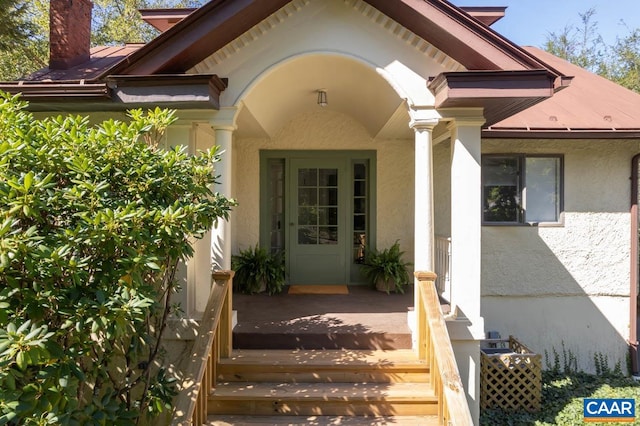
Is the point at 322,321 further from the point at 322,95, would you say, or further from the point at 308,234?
the point at 322,95

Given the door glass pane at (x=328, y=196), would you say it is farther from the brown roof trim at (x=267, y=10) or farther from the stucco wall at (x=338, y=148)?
the brown roof trim at (x=267, y=10)

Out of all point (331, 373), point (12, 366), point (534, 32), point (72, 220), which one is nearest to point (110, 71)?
point (72, 220)

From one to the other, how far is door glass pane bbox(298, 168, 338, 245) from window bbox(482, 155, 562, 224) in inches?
109

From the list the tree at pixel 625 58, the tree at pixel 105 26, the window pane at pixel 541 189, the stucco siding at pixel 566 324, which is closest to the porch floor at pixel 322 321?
the stucco siding at pixel 566 324

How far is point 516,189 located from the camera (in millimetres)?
6930

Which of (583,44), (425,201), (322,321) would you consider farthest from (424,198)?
(583,44)

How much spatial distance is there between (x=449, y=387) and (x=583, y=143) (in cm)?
557

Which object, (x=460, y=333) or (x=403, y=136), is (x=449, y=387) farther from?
(x=403, y=136)

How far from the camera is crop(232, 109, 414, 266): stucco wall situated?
25.2ft

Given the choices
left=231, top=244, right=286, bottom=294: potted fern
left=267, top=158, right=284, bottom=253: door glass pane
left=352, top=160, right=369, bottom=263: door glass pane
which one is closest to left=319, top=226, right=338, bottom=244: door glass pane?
left=352, top=160, right=369, bottom=263: door glass pane

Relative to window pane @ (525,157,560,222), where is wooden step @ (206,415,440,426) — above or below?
below

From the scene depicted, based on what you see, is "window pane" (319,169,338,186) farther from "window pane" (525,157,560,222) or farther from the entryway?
"window pane" (525,157,560,222)

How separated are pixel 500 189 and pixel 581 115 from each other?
1827 millimetres

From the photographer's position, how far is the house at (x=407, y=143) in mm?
4336
